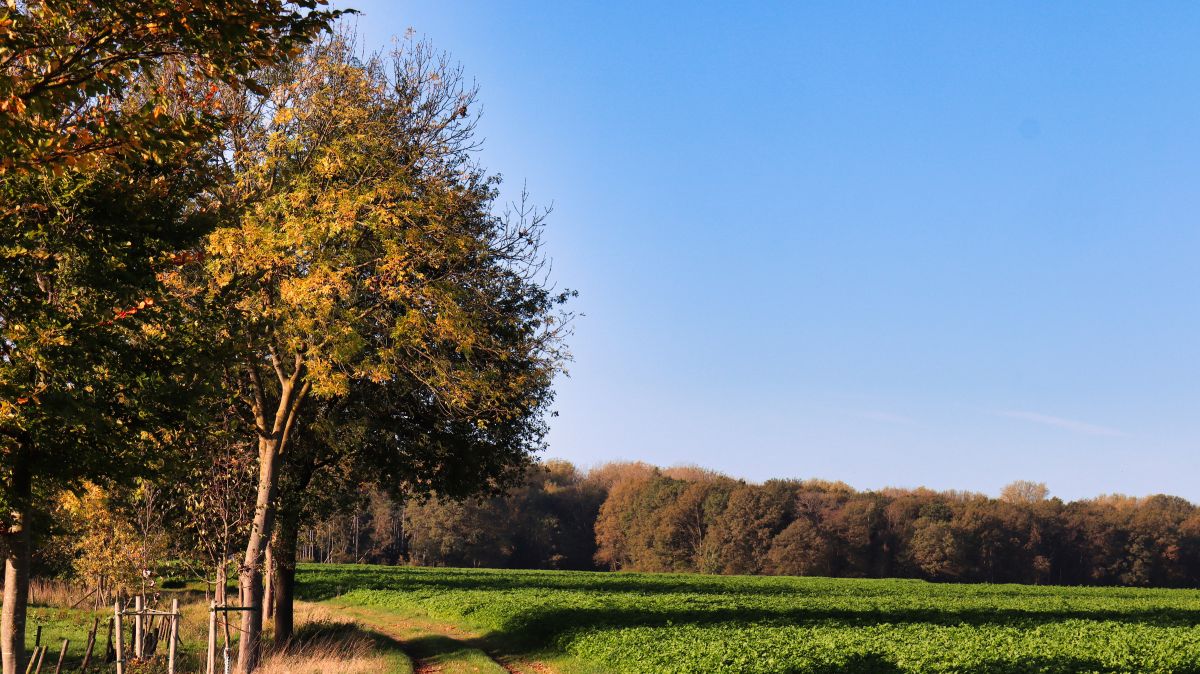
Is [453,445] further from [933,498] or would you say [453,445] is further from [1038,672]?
[933,498]

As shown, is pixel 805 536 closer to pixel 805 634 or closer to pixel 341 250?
pixel 805 634

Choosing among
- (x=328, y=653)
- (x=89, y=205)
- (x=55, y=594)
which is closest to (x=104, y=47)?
(x=89, y=205)

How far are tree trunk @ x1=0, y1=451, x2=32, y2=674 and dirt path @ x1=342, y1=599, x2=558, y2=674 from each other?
9456 mm

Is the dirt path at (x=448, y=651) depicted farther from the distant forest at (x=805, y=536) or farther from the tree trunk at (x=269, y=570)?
the distant forest at (x=805, y=536)

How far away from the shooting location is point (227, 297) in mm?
13906

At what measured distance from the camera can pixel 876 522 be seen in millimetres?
102875

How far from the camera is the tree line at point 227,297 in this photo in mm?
8945

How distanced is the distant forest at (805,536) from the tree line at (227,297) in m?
71.3

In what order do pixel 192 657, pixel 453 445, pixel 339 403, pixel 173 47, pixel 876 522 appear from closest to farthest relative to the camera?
pixel 173 47 < pixel 192 657 < pixel 339 403 < pixel 453 445 < pixel 876 522

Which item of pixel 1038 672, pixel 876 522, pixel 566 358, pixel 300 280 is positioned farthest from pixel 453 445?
pixel 876 522

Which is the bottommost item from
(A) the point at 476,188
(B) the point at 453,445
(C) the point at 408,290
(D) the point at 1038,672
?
(D) the point at 1038,672

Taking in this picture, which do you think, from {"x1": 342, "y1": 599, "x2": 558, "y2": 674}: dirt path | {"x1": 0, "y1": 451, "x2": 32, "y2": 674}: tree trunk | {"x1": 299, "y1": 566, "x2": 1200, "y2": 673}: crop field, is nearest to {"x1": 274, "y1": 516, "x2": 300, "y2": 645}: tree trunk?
{"x1": 342, "y1": 599, "x2": 558, "y2": 674}: dirt path

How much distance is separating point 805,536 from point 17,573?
289ft

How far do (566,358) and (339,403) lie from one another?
5831mm
